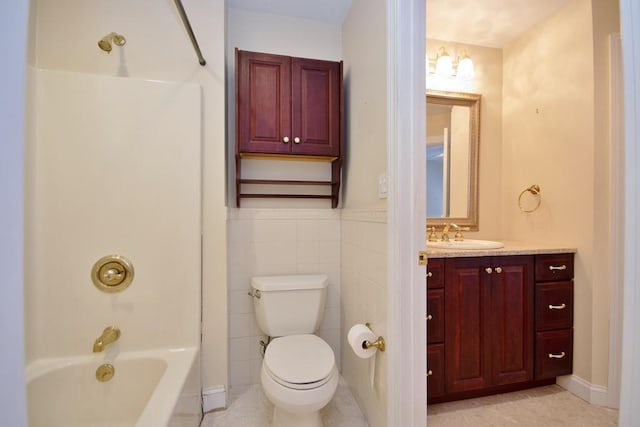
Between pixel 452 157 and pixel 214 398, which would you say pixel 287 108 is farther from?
pixel 214 398

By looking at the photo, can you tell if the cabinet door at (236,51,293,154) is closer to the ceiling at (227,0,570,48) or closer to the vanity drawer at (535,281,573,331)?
the ceiling at (227,0,570,48)

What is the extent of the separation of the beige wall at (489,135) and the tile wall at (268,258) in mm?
1207

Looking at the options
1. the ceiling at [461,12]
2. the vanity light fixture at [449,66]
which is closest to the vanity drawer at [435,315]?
the vanity light fixture at [449,66]

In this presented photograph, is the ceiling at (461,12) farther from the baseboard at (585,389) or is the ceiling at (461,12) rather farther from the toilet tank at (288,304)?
the baseboard at (585,389)

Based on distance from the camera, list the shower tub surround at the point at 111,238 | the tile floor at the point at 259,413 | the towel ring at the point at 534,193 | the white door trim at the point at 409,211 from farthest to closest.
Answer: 1. the towel ring at the point at 534,193
2. the tile floor at the point at 259,413
3. the shower tub surround at the point at 111,238
4. the white door trim at the point at 409,211

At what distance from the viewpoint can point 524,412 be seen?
1.57 m

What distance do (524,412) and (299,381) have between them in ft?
4.52

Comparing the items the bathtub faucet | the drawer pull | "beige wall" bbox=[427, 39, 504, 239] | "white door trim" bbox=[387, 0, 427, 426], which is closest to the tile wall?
the bathtub faucet

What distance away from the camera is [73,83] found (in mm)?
1401

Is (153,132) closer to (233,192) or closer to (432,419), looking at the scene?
(233,192)

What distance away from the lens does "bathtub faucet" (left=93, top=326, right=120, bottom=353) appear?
1.33 m

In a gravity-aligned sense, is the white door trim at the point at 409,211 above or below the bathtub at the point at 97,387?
above

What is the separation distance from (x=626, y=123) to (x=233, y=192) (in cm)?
178

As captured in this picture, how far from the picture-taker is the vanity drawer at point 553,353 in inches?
66.9
